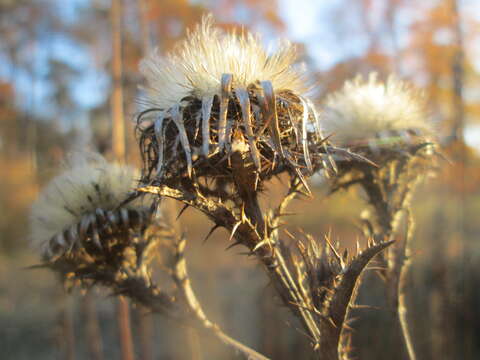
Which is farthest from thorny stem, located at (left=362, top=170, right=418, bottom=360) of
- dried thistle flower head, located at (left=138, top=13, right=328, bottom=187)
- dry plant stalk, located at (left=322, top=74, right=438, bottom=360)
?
dried thistle flower head, located at (left=138, top=13, right=328, bottom=187)

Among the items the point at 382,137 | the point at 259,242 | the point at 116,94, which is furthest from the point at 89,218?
the point at 116,94

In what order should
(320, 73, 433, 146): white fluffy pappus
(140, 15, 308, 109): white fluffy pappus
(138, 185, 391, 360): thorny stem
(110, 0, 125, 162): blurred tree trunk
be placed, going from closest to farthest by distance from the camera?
(138, 185, 391, 360): thorny stem, (140, 15, 308, 109): white fluffy pappus, (320, 73, 433, 146): white fluffy pappus, (110, 0, 125, 162): blurred tree trunk

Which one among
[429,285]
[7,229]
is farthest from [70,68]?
[429,285]

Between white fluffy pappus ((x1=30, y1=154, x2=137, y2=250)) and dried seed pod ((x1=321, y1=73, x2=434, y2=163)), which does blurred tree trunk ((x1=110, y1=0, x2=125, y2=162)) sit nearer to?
white fluffy pappus ((x1=30, y1=154, x2=137, y2=250))

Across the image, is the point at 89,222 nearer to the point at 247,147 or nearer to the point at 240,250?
the point at 247,147

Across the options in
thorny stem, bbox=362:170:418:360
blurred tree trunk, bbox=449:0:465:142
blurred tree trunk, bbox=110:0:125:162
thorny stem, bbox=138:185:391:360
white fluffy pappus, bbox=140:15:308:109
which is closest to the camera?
thorny stem, bbox=138:185:391:360

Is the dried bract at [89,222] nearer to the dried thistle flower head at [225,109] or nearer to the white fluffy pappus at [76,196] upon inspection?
the white fluffy pappus at [76,196]
